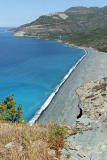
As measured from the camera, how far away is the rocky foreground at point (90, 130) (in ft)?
17.9

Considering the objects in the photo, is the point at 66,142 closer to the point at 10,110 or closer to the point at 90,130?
the point at 90,130

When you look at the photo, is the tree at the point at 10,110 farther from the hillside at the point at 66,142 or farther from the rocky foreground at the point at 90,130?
the hillside at the point at 66,142

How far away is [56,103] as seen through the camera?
149 feet

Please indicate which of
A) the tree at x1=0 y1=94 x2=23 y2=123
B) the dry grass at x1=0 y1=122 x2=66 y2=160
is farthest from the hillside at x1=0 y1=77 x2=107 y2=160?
the tree at x1=0 y1=94 x2=23 y2=123

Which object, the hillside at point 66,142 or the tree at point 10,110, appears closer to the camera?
the hillside at point 66,142

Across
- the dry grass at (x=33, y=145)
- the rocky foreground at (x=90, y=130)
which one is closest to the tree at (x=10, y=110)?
the rocky foreground at (x=90, y=130)

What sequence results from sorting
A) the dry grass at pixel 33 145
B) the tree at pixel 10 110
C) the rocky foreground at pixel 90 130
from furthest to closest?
Answer: 1. the tree at pixel 10 110
2. the rocky foreground at pixel 90 130
3. the dry grass at pixel 33 145

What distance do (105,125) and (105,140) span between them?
0.75 meters

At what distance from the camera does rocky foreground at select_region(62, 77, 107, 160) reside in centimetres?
546

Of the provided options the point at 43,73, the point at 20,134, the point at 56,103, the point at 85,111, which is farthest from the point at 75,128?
the point at 43,73

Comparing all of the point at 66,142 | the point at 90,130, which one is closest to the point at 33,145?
the point at 66,142

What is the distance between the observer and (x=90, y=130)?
6.53 metres

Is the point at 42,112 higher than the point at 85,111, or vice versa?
the point at 85,111

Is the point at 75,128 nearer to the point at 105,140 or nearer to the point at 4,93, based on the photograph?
the point at 105,140
